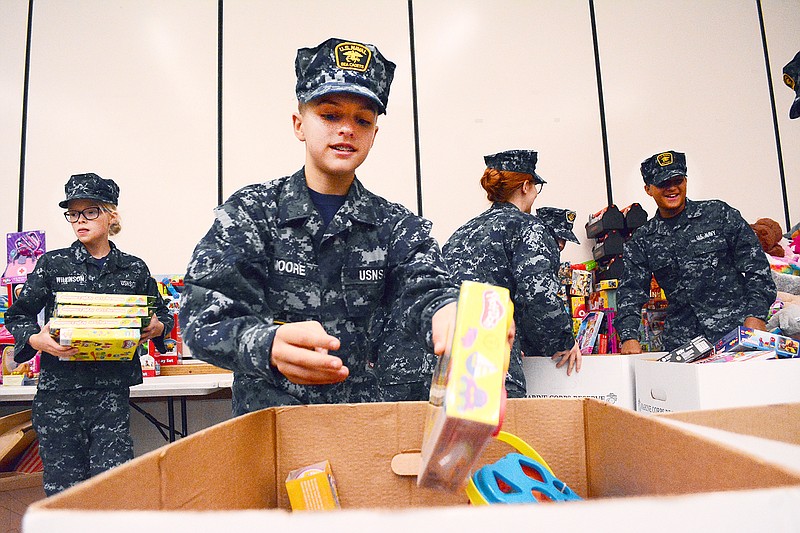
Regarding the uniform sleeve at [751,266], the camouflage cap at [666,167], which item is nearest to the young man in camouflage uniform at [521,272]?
the camouflage cap at [666,167]

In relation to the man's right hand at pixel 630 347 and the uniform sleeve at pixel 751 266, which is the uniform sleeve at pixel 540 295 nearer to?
the man's right hand at pixel 630 347

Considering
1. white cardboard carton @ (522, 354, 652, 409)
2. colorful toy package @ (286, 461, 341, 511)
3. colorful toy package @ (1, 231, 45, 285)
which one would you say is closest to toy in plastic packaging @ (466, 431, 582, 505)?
colorful toy package @ (286, 461, 341, 511)

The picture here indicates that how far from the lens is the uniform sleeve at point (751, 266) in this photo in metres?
2.68

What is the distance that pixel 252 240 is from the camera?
115 cm

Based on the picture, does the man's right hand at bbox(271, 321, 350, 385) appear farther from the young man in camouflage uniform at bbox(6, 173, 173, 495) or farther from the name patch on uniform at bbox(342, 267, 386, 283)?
the young man in camouflage uniform at bbox(6, 173, 173, 495)

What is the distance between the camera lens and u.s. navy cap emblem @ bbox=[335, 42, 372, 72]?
49.9 inches

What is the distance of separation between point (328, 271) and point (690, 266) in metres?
2.25

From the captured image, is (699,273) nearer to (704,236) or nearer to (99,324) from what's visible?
(704,236)

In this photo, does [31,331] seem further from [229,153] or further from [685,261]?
[685,261]

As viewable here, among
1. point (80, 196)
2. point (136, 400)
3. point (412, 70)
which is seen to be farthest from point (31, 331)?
point (412, 70)

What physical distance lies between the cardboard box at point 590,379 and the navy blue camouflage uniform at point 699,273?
0.75m

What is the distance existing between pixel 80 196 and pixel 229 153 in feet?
4.47

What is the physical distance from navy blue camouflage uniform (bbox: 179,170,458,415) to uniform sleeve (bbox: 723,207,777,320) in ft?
6.89

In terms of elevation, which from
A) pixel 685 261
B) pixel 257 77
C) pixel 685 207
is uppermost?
pixel 257 77
